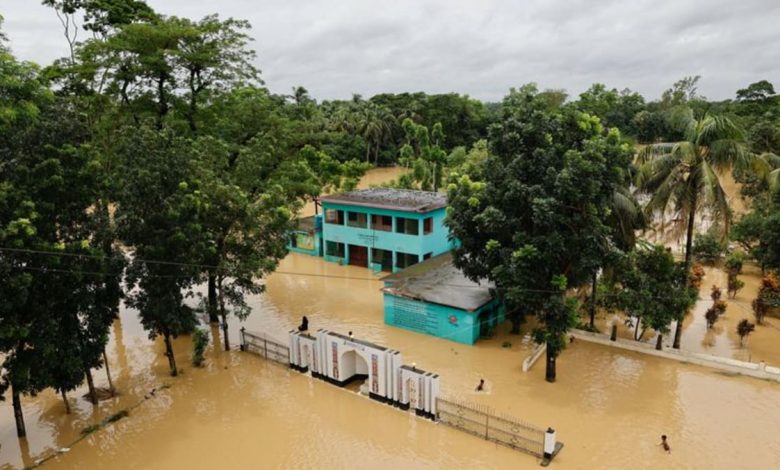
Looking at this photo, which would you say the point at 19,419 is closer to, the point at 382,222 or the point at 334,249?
the point at 382,222

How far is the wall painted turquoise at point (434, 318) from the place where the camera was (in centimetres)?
2056

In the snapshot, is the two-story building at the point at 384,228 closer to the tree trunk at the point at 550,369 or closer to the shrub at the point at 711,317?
the tree trunk at the point at 550,369

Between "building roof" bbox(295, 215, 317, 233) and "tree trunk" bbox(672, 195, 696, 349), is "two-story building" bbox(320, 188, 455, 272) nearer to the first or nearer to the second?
"building roof" bbox(295, 215, 317, 233)

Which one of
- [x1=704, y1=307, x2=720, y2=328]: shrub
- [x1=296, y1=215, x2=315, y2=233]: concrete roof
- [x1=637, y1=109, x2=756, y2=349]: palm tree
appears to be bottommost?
[x1=704, y1=307, x2=720, y2=328]: shrub

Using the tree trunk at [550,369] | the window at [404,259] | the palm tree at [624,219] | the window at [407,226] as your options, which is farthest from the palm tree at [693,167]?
the window at [404,259]

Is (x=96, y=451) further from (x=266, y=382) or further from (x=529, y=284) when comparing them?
(x=529, y=284)

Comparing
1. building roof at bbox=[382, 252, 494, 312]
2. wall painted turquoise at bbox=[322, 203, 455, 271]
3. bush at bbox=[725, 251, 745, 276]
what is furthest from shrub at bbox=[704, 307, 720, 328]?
wall painted turquoise at bbox=[322, 203, 455, 271]

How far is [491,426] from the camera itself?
15023 mm

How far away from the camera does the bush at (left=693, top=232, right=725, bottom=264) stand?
30.6 meters

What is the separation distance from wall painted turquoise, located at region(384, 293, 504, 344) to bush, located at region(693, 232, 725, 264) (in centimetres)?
1569

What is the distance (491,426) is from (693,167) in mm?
10580

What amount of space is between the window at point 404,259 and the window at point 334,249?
4.19 metres

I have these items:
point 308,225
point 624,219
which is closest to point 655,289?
point 624,219

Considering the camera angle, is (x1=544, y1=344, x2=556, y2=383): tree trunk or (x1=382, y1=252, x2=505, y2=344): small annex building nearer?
(x1=544, y1=344, x2=556, y2=383): tree trunk
